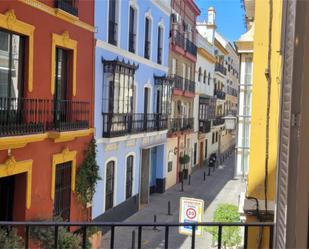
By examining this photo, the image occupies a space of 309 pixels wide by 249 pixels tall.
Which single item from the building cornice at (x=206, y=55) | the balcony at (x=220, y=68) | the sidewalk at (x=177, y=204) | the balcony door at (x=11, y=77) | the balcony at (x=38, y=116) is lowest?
the sidewalk at (x=177, y=204)

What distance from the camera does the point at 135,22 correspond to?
18469 millimetres

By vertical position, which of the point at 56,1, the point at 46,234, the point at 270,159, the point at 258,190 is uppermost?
the point at 56,1

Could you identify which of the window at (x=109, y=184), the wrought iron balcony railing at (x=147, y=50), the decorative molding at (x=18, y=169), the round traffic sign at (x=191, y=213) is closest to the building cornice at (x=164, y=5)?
the wrought iron balcony railing at (x=147, y=50)

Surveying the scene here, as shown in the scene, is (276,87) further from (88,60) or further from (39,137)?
(88,60)

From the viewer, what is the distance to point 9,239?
902cm

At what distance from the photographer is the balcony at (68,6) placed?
12.0 m

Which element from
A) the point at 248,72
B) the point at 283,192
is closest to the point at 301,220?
the point at 283,192

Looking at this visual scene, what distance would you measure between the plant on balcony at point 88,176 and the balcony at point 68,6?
3.77 m

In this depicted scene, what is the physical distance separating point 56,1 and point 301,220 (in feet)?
36.0

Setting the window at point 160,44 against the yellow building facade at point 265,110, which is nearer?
the yellow building facade at point 265,110

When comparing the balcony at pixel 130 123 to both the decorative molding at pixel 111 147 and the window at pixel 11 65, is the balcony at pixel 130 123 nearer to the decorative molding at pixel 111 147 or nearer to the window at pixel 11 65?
the decorative molding at pixel 111 147

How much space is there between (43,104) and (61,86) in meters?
1.57

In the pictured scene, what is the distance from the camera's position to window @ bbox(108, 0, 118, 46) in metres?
15.9

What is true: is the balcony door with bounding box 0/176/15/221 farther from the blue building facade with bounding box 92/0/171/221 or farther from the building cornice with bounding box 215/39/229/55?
the building cornice with bounding box 215/39/229/55
